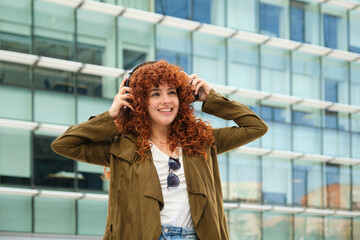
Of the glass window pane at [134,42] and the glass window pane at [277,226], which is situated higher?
the glass window pane at [134,42]

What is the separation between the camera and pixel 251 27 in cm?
2419

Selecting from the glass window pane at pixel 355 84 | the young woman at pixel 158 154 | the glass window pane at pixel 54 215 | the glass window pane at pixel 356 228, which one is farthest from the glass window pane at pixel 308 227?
the young woman at pixel 158 154

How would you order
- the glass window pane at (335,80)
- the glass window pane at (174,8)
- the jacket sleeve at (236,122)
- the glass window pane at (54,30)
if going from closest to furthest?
the jacket sleeve at (236,122) → the glass window pane at (54,30) → the glass window pane at (174,8) → the glass window pane at (335,80)

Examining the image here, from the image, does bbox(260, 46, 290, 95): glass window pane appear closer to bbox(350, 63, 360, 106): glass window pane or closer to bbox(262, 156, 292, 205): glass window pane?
bbox(262, 156, 292, 205): glass window pane

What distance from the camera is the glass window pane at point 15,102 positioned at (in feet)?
63.0

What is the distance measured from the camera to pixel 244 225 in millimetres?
23422

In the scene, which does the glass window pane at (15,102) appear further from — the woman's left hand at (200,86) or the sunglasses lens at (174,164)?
the sunglasses lens at (174,164)

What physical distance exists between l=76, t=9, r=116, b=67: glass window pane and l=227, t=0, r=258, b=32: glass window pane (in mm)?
4813

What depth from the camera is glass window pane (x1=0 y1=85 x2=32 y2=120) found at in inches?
756

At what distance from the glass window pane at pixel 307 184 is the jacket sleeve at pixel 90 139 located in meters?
21.6

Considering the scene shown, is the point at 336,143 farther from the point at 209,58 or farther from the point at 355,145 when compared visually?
the point at 209,58

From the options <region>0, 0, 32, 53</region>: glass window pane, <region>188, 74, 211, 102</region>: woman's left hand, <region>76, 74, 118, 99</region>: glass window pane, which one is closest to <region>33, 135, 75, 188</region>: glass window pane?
<region>76, 74, 118, 99</region>: glass window pane

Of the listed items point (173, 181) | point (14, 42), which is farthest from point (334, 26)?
point (173, 181)

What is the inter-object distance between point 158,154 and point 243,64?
20924 mm
